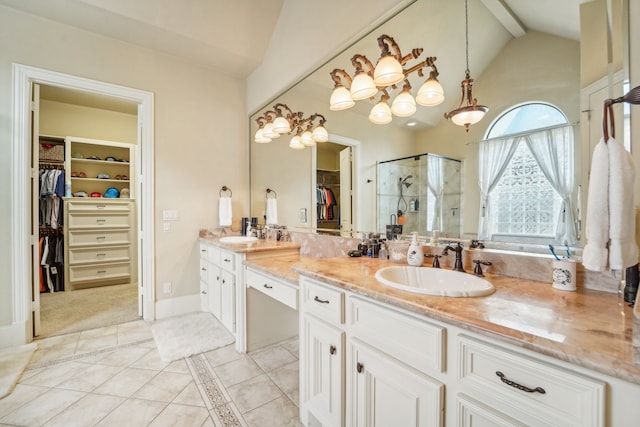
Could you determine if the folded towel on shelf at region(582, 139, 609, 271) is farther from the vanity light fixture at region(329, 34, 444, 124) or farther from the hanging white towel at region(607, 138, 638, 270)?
the vanity light fixture at region(329, 34, 444, 124)

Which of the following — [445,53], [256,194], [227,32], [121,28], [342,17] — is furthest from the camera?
[256,194]

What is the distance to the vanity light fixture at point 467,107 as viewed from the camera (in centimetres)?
143

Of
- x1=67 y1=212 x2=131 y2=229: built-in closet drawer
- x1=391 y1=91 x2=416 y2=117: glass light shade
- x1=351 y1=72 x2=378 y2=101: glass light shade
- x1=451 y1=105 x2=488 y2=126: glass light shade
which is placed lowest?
x1=67 y1=212 x2=131 y2=229: built-in closet drawer

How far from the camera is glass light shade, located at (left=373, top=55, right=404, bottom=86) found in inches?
60.0

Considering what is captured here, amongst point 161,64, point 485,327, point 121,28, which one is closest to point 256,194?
point 161,64

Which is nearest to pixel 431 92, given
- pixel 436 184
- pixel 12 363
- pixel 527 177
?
pixel 436 184

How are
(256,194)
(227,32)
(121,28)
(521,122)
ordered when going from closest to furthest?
(521,122) → (121,28) → (227,32) → (256,194)

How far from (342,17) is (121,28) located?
2150 mm

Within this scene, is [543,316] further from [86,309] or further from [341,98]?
[86,309]

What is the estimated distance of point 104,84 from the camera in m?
2.75

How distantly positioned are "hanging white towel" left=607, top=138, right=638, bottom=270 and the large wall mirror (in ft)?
1.19

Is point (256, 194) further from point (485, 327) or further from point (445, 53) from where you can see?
point (485, 327)

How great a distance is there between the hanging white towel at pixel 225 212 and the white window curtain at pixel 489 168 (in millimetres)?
2766

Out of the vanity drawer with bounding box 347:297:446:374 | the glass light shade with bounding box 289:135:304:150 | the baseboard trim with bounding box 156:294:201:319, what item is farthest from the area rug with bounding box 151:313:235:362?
the glass light shade with bounding box 289:135:304:150
